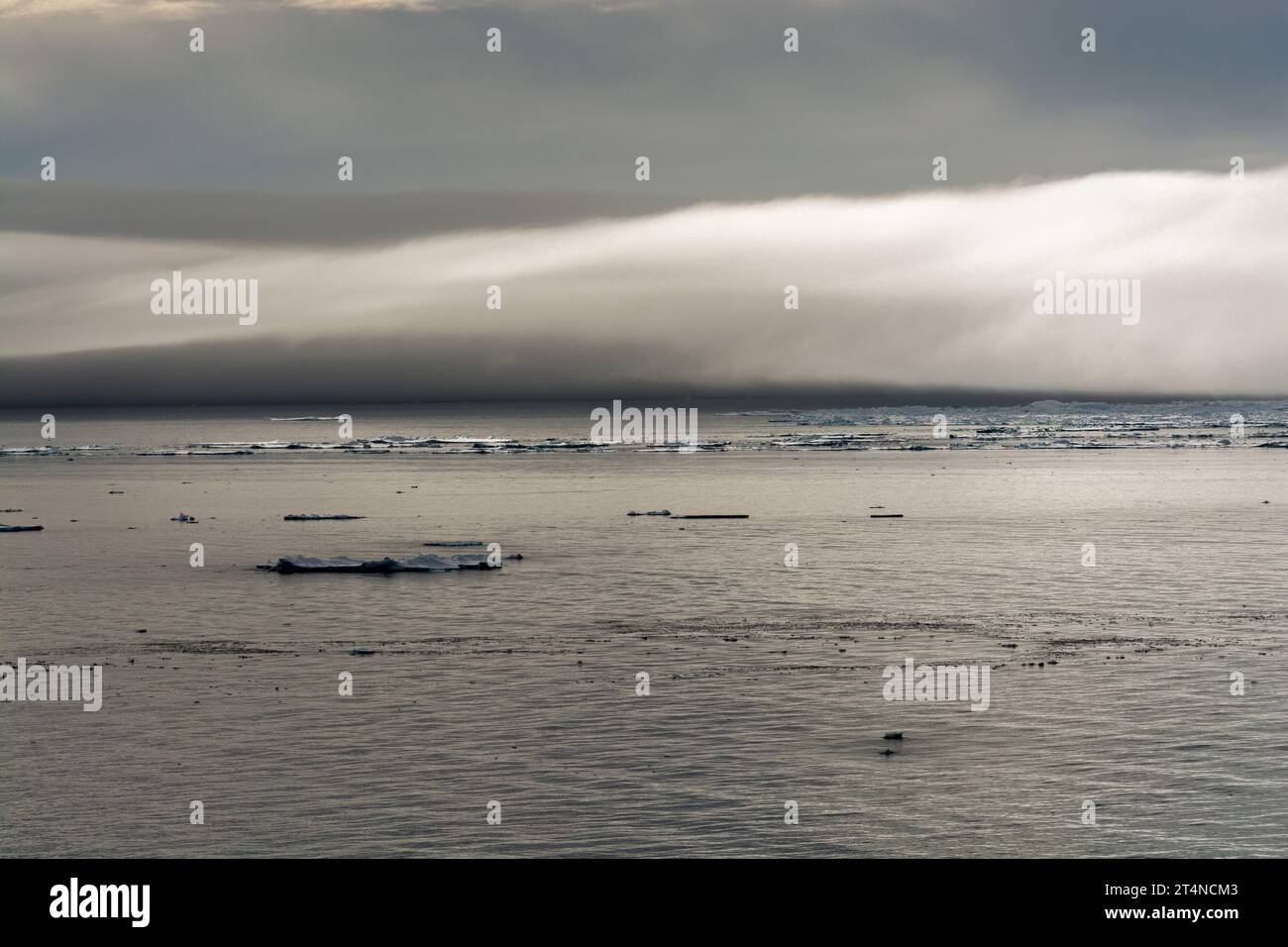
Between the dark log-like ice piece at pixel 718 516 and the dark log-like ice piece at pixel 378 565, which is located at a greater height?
the dark log-like ice piece at pixel 718 516

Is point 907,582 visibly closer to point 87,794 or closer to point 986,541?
point 986,541

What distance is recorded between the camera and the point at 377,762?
25891 mm

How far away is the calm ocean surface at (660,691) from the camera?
22.1 m

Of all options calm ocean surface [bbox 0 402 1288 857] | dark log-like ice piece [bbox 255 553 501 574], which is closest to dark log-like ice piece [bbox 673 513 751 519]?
calm ocean surface [bbox 0 402 1288 857]

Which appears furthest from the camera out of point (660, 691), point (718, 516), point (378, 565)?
point (718, 516)

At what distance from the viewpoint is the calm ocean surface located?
22141 millimetres

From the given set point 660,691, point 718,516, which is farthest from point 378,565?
point 718,516

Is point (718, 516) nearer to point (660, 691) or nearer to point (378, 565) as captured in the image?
point (378, 565)

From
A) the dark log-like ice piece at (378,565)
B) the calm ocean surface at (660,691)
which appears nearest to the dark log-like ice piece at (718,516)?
the calm ocean surface at (660,691)

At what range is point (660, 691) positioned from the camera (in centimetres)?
3147

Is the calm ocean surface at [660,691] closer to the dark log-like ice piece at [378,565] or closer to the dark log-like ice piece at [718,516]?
the dark log-like ice piece at [378,565]

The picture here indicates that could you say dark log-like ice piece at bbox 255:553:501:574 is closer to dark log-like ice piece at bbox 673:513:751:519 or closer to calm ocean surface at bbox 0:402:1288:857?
calm ocean surface at bbox 0:402:1288:857
